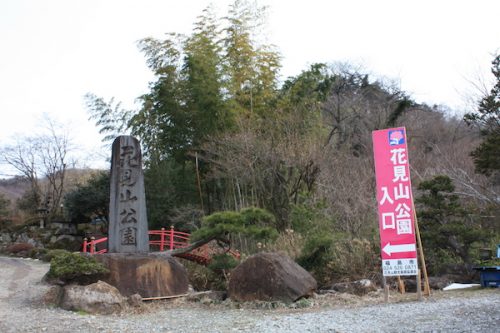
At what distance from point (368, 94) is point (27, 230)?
13.9m

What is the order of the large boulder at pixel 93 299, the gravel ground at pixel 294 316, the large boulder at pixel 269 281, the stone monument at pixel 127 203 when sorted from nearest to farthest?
the gravel ground at pixel 294 316, the large boulder at pixel 93 299, the large boulder at pixel 269 281, the stone monument at pixel 127 203

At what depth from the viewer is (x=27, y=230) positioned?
56.2 feet

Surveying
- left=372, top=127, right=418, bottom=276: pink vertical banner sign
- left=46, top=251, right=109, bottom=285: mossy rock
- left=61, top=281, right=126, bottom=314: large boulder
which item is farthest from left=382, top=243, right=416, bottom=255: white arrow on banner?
left=46, top=251, right=109, bottom=285: mossy rock

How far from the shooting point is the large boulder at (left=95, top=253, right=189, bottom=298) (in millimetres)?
6570

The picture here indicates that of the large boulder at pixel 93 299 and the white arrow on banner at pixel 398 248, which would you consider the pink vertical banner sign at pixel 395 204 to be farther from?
the large boulder at pixel 93 299

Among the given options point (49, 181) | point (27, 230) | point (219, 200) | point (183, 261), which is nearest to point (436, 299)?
point (183, 261)

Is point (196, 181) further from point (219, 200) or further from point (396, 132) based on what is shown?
point (396, 132)

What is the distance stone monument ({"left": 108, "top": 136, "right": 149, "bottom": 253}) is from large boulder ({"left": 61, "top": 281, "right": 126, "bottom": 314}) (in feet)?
3.05

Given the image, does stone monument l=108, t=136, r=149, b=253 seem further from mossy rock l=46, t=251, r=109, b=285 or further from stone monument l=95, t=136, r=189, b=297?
mossy rock l=46, t=251, r=109, b=285

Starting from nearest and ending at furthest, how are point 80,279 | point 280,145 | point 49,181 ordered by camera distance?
point 80,279 → point 280,145 → point 49,181

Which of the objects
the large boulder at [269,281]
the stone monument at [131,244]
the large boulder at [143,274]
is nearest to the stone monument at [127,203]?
the stone monument at [131,244]

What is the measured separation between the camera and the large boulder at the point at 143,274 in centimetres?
657

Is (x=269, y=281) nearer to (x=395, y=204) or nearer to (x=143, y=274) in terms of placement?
(x=143, y=274)

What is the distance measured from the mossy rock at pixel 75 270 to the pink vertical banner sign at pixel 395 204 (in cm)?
354
